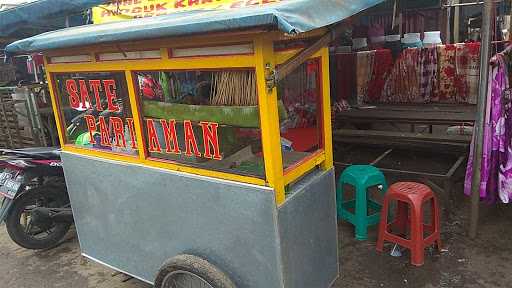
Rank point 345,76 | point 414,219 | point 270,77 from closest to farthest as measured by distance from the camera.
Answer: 1. point 270,77
2. point 414,219
3. point 345,76

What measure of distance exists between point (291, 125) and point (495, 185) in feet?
6.75

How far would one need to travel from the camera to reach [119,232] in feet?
9.45

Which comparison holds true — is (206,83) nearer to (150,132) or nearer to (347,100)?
(150,132)

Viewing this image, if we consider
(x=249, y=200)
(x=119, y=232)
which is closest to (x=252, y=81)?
(x=249, y=200)

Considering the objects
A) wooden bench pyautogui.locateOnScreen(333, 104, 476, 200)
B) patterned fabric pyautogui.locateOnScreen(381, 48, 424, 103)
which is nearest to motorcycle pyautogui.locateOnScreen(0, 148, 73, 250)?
wooden bench pyautogui.locateOnScreen(333, 104, 476, 200)

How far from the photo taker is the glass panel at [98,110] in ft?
8.59

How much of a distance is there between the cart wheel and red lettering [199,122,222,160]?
24.3 inches

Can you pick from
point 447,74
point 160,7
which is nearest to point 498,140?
point 447,74

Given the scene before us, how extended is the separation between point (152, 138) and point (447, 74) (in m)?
4.73

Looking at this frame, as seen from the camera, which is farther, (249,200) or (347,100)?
(347,100)

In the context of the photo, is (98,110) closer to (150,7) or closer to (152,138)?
(152,138)

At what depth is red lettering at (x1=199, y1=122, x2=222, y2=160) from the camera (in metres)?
2.23

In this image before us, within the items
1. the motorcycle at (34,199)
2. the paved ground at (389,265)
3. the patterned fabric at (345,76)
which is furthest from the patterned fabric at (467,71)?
the motorcycle at (34,199)

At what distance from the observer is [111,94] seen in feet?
8.61
